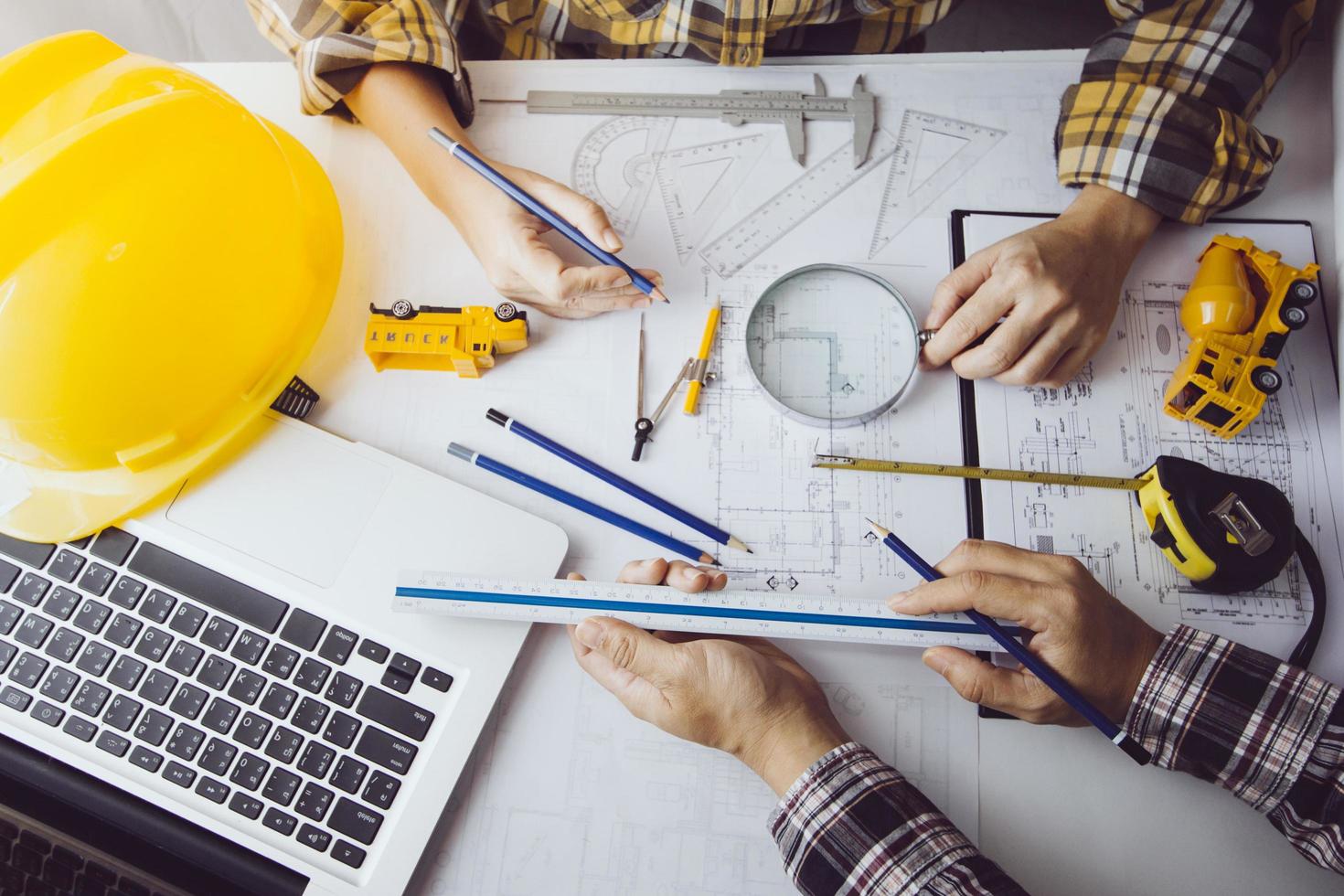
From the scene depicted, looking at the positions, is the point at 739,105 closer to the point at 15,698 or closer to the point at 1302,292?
the point at 1302,292

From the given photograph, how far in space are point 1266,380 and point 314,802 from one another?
1.35 metres

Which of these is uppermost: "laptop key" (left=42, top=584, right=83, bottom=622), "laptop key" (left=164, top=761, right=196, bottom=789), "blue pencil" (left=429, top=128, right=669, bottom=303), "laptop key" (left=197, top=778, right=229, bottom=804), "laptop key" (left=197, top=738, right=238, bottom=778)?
"blue pencil" (left=429, top=128, right=669, bottom=303)

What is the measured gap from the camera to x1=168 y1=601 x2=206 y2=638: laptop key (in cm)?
99

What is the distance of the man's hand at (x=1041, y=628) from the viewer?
3.04 feet

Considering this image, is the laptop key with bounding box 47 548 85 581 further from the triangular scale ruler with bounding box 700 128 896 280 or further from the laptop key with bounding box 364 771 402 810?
the triangular scale ruler with bounding box 700 128 896 280

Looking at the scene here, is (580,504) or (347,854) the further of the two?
(580,504)

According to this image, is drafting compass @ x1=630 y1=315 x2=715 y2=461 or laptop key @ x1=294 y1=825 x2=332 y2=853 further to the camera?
drafting compass @ x1=630 y1=315 x2=715 y2=461

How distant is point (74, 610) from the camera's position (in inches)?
39.1

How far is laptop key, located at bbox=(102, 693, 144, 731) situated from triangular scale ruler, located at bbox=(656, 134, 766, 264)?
97 cm

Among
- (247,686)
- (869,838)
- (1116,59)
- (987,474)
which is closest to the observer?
(869,838)

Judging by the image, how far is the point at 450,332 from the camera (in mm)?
1104

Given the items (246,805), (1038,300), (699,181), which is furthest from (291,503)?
(1038,300)

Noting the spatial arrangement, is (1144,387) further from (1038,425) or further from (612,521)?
(612,521)

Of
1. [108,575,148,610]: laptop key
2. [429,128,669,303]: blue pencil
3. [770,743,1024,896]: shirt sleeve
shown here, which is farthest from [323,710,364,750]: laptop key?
[429,128,669,303]: blue pencil
